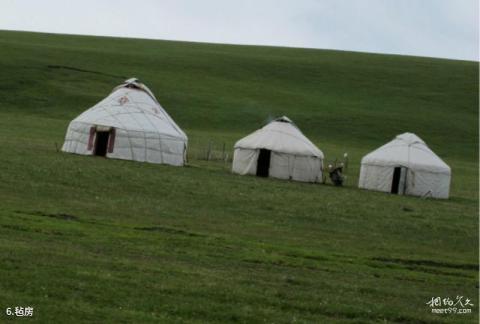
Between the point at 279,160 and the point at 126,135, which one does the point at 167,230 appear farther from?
the point at 279,160

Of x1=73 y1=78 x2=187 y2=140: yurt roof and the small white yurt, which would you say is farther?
x1=73 y1=78 x2=187 y2=140: yurt roof

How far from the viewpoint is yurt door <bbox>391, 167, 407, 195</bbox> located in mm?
35219

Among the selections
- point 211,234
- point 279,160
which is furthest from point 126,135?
point 211,234

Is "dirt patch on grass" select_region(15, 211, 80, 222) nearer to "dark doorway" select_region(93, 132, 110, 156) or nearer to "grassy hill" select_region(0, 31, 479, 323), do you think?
"grassy hill" select_region(0, 31, 479, 323)

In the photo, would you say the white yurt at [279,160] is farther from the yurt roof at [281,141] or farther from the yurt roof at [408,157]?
the yurt roof at [408,157]

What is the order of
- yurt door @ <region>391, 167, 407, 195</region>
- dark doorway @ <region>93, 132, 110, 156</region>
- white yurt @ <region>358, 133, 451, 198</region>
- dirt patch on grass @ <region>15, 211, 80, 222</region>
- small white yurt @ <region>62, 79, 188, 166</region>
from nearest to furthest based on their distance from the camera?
dirt patch on grass @ <region>15, 211, 80, 222</region>, small white yurt @ <region>62, 79, 188, 166</region>, dark doorway @ <region>93, 132, 110, 156</region>, white yurt @ <region>358, 133, 451, 198</region>, yurt door @ <region>391, 167, 407, 195</region>

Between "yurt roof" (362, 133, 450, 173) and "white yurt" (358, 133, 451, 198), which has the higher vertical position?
"yurt roof" (362, 133, 450, 173)

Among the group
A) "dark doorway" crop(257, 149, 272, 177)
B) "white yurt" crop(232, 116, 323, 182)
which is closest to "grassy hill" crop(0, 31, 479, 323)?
"white yurt" crop(232, 116, 323, 182)

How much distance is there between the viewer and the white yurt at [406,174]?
35094 mm

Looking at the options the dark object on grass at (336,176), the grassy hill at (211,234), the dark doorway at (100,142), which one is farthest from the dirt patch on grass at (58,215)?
the dark object on grass at (336,176)

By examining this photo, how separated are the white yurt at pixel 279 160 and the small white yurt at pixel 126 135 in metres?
1.98

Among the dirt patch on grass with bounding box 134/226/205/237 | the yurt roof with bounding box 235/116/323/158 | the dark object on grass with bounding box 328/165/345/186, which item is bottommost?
the dirt patch on grass with bounding box 134/226/205/237

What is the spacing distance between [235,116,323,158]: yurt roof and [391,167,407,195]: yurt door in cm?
246

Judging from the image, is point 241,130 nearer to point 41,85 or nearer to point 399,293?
point 41,85
